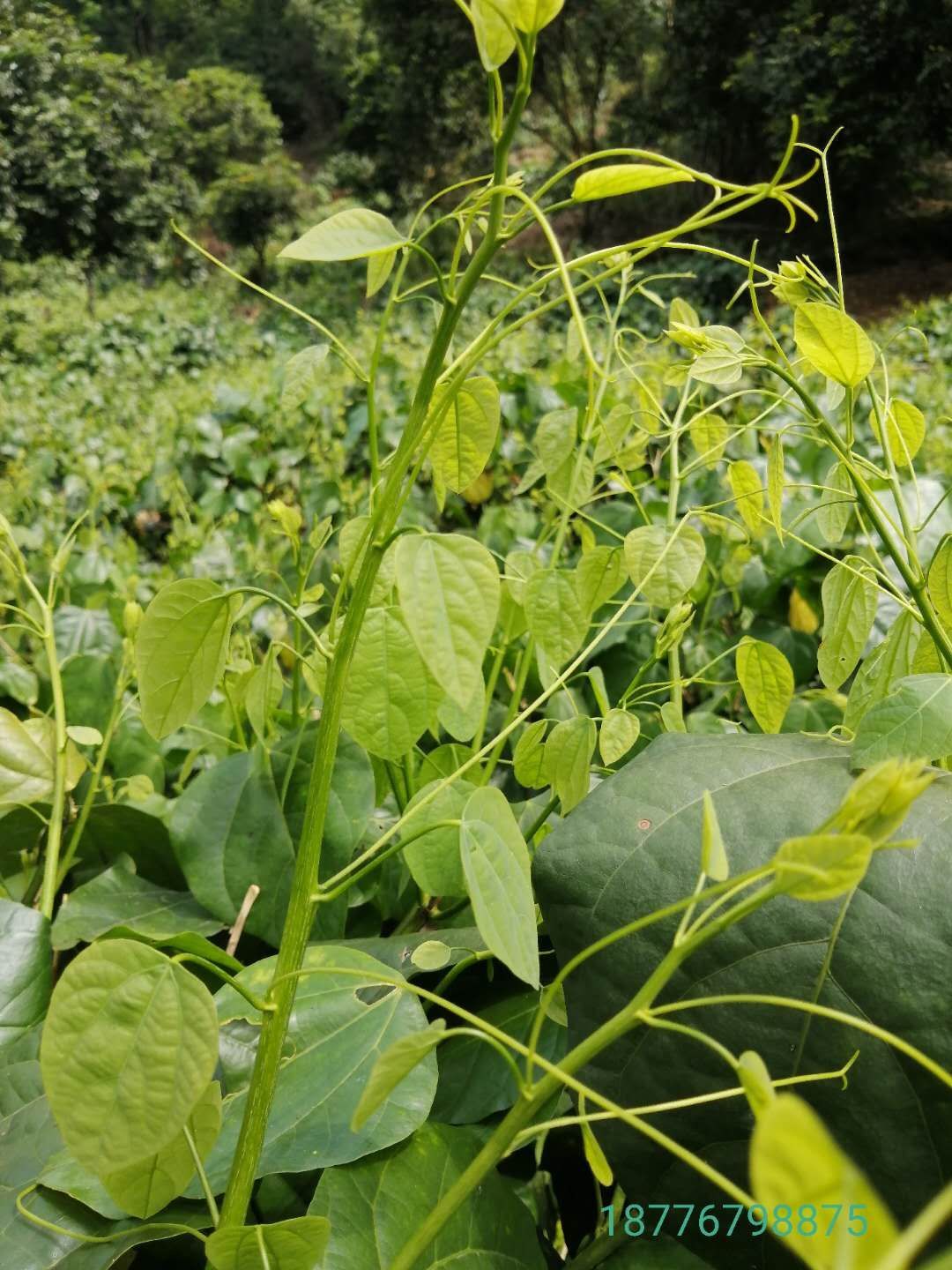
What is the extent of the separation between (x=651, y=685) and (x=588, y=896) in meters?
0.21

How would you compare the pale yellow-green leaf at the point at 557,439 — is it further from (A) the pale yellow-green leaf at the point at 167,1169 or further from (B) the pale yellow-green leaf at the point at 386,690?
(A) the pale yellow-green leaf at the point at 167,1169

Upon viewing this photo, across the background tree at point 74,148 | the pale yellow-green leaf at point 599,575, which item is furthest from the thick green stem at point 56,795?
the background tree at point 74,148

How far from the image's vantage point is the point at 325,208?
1819 cm

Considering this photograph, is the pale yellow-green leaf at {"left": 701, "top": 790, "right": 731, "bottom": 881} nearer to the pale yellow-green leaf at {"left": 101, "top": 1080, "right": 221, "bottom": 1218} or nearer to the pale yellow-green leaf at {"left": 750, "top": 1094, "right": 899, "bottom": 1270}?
the pale yellow-green leaf at {"left": 750, "top": 1094, "right": 899, "bottom": 1270}

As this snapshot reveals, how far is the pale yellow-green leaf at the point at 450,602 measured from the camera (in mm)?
284

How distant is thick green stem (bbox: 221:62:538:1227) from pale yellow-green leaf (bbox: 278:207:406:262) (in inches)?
1.2

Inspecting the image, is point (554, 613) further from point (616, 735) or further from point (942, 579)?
point (942, 579)

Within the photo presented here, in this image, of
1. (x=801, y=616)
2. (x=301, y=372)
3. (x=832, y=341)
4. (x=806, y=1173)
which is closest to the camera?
(x=806, y=1173)

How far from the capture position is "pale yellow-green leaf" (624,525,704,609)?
0.48 meters

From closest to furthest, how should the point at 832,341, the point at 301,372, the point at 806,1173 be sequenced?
the point at 806,1173 < the point at 832,341 < the point at 301,372

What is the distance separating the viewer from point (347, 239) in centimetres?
32

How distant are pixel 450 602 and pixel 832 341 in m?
0.25

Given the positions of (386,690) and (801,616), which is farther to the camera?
(801,616)

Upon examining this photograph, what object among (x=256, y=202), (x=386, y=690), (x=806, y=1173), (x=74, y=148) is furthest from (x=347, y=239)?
(x=256, y=202)
